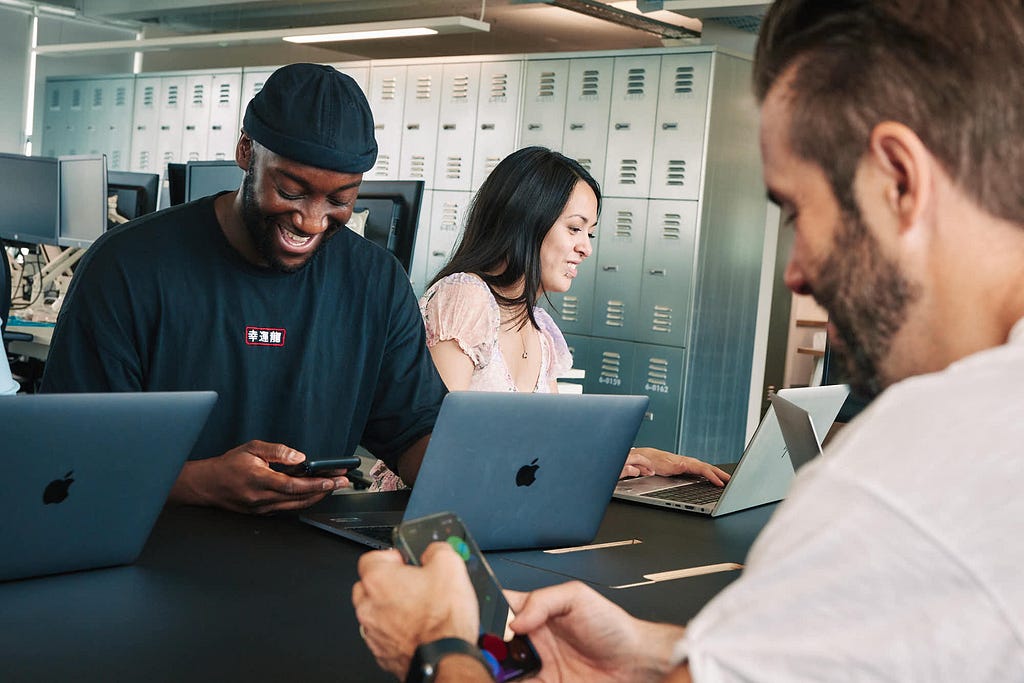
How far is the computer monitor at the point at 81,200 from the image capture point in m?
4.73

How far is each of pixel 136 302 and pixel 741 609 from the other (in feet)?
4.44

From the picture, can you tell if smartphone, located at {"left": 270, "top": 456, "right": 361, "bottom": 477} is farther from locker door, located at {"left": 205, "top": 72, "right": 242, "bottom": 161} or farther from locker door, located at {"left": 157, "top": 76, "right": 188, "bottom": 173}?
locker door, located at {"left": 157, "top": 76, "right": 188, "bottom": 173}

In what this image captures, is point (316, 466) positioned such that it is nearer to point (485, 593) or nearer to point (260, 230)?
point (260, 230)

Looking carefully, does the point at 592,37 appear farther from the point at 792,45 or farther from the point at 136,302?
the point at 792,45

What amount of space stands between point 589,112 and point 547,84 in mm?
326

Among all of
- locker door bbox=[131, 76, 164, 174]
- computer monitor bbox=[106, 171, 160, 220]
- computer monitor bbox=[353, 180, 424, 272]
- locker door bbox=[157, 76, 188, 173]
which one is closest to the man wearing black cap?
computer monitor bbox=[353, 180, 424, 272]

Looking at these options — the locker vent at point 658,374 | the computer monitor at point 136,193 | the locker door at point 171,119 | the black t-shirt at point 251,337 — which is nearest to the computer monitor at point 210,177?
the computer monitor at point 136,193

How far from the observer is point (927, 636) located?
61 centimetres

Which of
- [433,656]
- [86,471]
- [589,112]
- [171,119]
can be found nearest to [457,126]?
[589,112]

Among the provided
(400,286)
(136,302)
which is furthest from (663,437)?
(136,302)

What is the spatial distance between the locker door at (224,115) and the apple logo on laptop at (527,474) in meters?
A: 6.82

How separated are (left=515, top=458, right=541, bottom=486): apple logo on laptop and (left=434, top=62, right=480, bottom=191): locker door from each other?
501cm

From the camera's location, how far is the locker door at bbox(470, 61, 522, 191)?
6289 mm

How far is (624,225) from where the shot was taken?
19.1 feet
